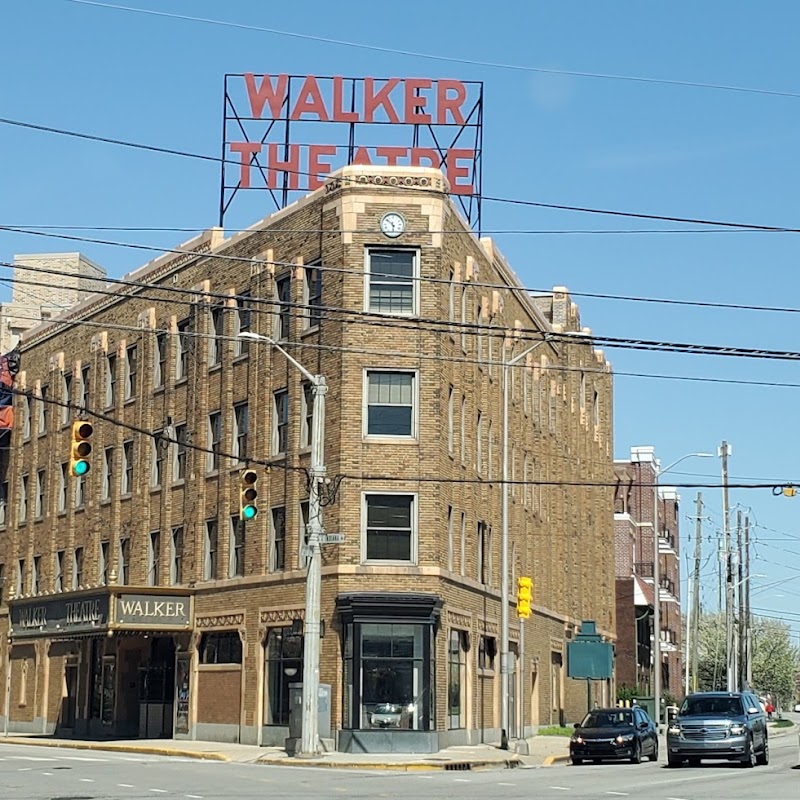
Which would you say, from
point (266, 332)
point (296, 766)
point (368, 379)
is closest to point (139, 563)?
point (266, 332)

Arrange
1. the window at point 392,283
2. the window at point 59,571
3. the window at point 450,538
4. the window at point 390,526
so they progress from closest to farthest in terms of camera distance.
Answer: the window at point 390,526 → the window at point 392,283 → the window at point 450,538 → the window at point 59,571

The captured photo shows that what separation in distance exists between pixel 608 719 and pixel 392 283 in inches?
531

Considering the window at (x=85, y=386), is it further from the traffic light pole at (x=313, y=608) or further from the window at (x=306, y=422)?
the traffic light pole at (x=313, y=608)

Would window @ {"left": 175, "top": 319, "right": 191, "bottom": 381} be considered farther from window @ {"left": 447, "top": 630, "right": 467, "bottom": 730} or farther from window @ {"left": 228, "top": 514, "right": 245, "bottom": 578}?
window @ {"left": 447, "top": 630, "right": 467, "bottom": 730}

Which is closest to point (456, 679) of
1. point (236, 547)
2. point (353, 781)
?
point (236, 547)

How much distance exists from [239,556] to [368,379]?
786 cm

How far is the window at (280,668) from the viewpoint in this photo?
136 feet

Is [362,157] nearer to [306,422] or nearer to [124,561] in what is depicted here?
[306,422]

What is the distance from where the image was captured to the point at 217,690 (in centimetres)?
4466

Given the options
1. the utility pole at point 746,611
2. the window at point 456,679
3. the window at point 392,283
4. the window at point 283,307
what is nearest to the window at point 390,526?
the window at point 456,679

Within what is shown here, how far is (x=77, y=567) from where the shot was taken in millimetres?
54312

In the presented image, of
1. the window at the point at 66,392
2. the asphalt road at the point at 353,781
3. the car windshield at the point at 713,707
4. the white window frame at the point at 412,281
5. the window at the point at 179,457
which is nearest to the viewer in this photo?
the asphalt road at the point at 353,781

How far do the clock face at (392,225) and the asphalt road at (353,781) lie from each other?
50.5ft

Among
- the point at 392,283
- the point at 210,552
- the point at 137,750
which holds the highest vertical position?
the point at 392,283
